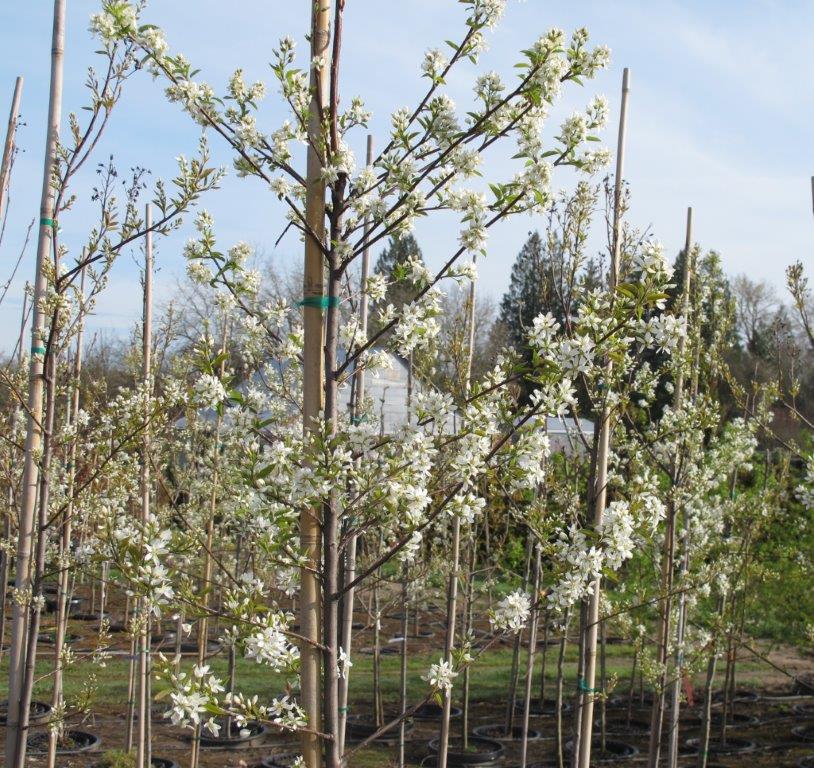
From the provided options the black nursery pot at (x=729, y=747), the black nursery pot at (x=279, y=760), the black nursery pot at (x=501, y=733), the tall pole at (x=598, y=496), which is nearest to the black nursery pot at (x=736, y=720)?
the black nursery pot at (x=729, y=747)

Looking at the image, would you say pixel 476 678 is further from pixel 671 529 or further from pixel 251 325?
pixel 251 325

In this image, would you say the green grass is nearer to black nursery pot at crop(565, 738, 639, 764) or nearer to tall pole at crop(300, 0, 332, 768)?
black nursery pot at crop(565, 738, 639, 764)

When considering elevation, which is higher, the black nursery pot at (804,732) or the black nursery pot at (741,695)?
the black nursery pot at (804,732)

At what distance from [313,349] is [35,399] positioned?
1.72 metres

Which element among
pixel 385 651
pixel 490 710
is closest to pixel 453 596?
pixel 490 710

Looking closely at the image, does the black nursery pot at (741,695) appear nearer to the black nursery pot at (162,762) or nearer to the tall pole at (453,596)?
the tall pole at (453,596)

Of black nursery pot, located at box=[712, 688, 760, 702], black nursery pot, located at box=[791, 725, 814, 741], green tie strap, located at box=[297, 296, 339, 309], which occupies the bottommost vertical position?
black nursery pot, located at box=[712, 688, 760, 702]

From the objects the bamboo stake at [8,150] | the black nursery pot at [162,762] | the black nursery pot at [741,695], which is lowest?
the black nursery pot at [741,695]

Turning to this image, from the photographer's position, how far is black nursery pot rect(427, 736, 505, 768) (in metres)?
7.69

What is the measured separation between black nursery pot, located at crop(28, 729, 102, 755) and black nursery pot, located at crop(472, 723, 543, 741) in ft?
11.0

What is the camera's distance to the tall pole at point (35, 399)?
146 inches

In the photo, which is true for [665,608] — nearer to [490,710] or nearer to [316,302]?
[316,302]

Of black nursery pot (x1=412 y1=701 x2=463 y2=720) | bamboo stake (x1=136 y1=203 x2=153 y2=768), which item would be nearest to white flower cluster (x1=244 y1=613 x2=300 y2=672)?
bamboo stake (x1=136 y1=203 x2=153 y2=768)

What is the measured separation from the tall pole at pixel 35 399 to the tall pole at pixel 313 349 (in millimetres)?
1476
